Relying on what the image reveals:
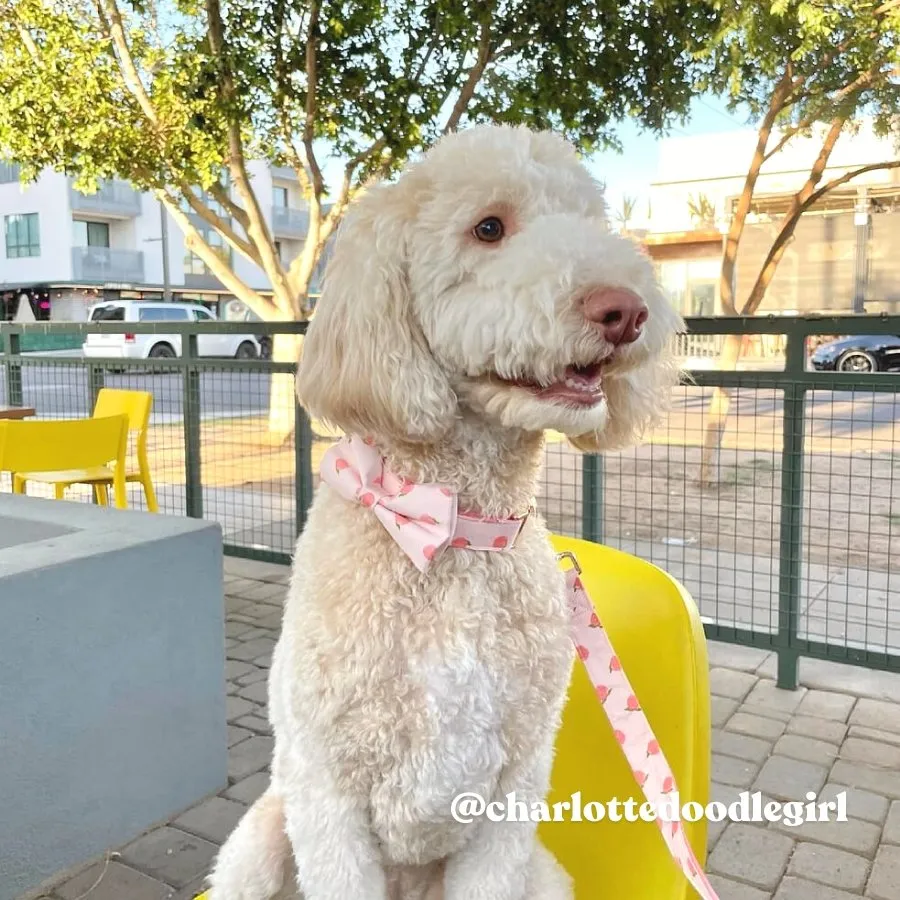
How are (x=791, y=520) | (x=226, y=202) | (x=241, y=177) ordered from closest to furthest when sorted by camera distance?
(x=791, y=520), (x=241, y=177), (x=226, y=202)

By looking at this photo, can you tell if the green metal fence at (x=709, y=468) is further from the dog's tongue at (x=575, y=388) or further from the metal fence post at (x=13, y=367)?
the dog's tongue at (x=575, y=388)

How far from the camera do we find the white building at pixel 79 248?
3797 centimetres

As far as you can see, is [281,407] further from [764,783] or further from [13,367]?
[764,783]

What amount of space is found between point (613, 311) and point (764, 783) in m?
2.43

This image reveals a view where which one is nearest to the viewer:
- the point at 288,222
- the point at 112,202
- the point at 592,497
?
the point at 592,497

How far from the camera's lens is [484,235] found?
1.30 m

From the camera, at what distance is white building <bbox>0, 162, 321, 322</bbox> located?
38.0 meters

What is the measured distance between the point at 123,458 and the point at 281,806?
12.4ft

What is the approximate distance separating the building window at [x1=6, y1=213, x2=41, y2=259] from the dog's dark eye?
4167cm

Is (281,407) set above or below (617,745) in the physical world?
above

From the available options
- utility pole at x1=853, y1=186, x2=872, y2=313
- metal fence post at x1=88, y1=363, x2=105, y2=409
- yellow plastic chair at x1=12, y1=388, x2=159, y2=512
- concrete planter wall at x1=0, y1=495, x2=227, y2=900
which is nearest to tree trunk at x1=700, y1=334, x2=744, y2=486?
concrete planter wall at x1=0, y1=495, x2=227, y2=900

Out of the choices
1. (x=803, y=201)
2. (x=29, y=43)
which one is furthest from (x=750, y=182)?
(x=29, y=43)

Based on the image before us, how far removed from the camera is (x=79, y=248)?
38.2 metres

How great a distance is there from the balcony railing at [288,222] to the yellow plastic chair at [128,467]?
39575 mm
